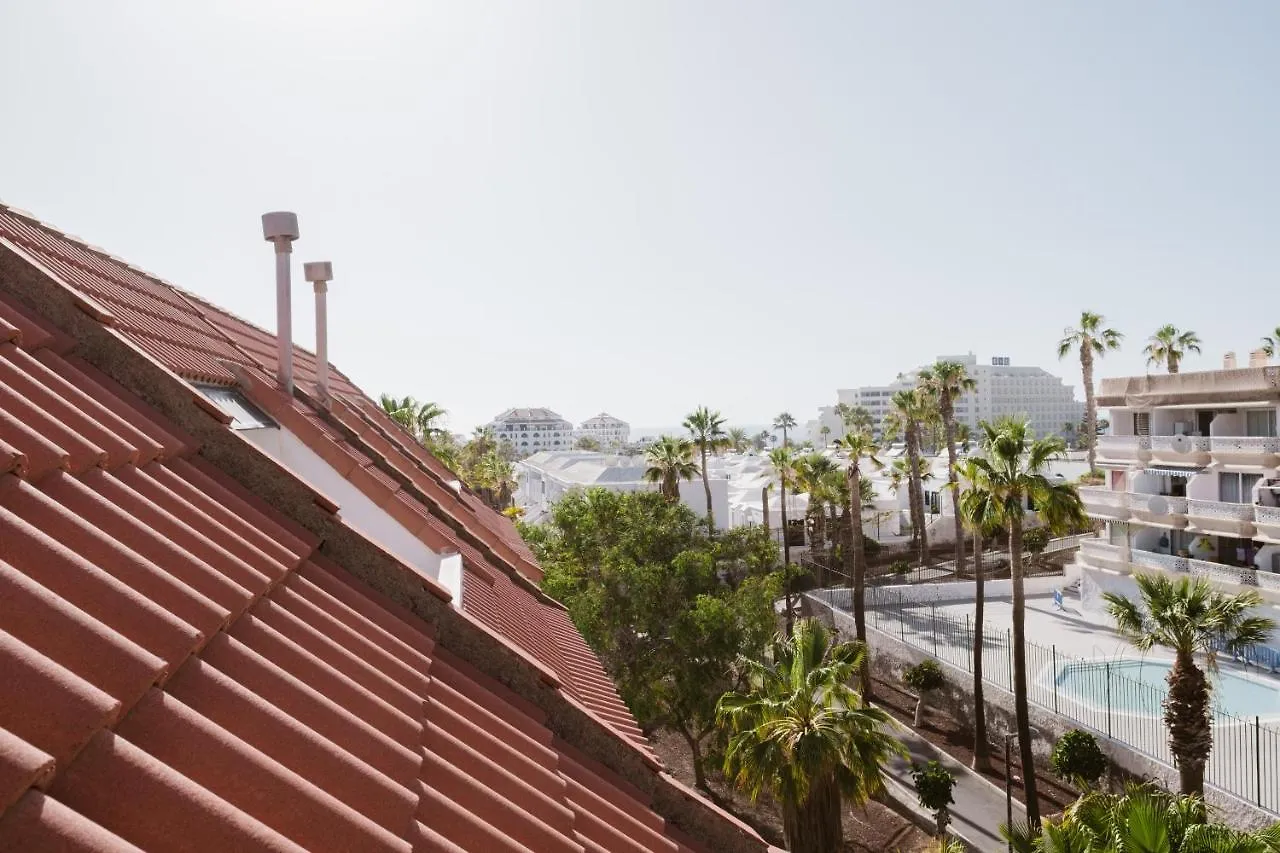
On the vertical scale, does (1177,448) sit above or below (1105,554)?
above

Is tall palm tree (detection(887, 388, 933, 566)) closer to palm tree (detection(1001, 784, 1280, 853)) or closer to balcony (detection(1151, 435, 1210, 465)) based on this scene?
balcony (detection(1151, 435, 1210, 465))

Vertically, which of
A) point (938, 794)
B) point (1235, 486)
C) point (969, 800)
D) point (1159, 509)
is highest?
point (1235, 486)

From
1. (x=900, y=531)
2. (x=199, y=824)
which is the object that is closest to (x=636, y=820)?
(x=199, y=824)

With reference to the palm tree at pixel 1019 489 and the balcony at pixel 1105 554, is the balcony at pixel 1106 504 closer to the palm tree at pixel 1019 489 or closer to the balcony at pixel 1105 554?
the balcony at pixel 1105 554

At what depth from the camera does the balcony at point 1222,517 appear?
94.8 feet

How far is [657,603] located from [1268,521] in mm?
21343

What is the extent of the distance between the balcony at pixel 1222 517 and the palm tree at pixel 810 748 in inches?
874

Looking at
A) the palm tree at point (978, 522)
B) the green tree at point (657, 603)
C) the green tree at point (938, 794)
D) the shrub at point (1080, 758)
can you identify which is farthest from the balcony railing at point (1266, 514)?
the green tree at point (938, 794)

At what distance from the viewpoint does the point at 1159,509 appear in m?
32.2

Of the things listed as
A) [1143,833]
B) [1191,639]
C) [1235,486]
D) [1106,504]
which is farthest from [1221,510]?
[1143,833]

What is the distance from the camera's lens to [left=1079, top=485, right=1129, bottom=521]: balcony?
33.9 meters

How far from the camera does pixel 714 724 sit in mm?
21391

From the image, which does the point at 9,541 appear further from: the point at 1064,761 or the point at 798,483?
the point at 798,483

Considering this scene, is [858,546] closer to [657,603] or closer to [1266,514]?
[657,603]
